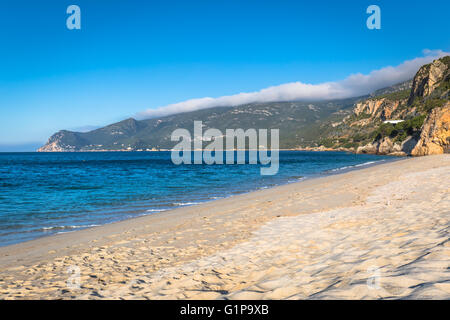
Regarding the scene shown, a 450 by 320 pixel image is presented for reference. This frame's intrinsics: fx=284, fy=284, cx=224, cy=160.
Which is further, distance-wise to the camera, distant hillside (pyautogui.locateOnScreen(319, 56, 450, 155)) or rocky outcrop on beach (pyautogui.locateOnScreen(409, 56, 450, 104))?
rocky outcrop on beach (pyautogui.locateOnScreen(409, 56, 450, 104))

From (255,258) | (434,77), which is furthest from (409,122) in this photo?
(255,258)

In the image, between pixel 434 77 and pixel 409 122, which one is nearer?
pixel 409 122

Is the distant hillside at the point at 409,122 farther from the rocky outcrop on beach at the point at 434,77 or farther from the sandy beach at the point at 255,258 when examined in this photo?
the sandy beach at the point at 255,258

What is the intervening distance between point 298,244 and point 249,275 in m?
2.18

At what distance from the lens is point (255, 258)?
248 inches

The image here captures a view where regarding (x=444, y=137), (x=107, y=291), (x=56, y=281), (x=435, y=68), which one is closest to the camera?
(x=107, y=291)

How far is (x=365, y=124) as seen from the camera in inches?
6422

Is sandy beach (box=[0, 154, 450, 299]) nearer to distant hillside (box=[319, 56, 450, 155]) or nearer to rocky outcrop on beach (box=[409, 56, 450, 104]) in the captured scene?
distant hillside (box=[319, 56, 450, 155])

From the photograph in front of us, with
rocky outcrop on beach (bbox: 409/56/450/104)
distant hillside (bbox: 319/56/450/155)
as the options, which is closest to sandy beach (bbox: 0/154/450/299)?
distant hillside (bbox: 319/56/450/155)

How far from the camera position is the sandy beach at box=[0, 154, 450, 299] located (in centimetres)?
423

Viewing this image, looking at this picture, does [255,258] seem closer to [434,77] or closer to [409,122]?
[409,122]
